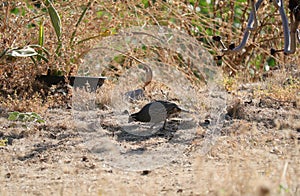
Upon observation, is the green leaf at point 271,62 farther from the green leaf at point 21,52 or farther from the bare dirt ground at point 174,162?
the green leaf at point 21,52

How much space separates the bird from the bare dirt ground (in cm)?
34

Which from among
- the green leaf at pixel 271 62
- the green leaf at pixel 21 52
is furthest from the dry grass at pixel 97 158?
the green leaf at pixel 271 62

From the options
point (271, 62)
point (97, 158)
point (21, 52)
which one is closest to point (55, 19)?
point (21, 52)

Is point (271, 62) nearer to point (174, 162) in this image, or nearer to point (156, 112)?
point (156, 112)

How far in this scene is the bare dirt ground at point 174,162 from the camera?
10.1 ft

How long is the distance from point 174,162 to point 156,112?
0.88m

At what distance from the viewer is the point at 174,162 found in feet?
13.6

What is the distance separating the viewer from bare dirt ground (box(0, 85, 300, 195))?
122 inches

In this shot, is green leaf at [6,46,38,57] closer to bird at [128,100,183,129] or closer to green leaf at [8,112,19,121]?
green leaf at [8,112,19,121]

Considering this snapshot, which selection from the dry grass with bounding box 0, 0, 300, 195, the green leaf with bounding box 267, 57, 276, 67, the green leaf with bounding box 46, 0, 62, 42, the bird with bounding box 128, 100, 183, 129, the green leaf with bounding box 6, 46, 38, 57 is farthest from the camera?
the green leaf with bounding box 267, 57, 276, 67

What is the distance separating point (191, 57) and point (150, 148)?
2.98 meters

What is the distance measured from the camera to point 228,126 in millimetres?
4930

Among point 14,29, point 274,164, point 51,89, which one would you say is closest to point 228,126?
point 274,164

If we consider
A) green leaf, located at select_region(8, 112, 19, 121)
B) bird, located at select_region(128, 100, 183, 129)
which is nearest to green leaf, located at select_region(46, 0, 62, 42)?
green leaf, located at select_region(8, 112, 19, 121)
